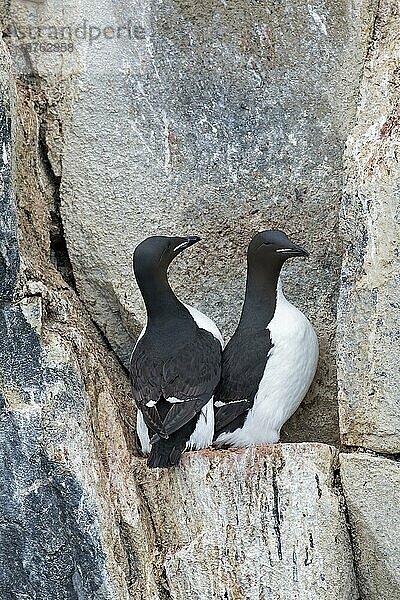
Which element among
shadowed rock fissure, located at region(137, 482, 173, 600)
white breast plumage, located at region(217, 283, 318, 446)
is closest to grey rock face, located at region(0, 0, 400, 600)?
shadowed rock fissure, located at region(137, 482, 173, 600)

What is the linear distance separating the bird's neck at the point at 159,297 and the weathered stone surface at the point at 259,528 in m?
0.65

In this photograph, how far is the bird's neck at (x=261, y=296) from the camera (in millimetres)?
5109

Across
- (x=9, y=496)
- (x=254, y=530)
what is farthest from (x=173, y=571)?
(x=9, y=496)

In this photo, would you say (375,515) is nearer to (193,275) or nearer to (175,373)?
(175,373)

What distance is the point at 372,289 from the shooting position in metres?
4.72

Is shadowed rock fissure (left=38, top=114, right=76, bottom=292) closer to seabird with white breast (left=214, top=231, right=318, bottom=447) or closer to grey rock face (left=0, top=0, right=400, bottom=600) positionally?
grey rock face (left=0, top=0, right=400, bottom=600)

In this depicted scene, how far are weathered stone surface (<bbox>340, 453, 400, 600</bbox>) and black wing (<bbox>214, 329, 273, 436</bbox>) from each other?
20.3 inches

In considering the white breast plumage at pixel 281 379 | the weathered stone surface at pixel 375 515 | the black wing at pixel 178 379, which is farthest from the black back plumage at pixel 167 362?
the weathered stone surface at pixel 375 515

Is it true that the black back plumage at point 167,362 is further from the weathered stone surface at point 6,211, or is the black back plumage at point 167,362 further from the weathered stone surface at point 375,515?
the weathered stone surface at point 375,515

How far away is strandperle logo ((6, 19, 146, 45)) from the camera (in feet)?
17.7

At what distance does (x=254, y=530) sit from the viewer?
15.5ft

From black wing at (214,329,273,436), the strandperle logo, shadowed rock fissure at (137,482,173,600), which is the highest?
the strandperle logo

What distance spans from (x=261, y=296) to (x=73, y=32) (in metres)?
1.58

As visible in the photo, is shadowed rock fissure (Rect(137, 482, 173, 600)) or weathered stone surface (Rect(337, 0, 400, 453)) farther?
shadowed rock fissure (Rect(137, 482, 173, 600))
